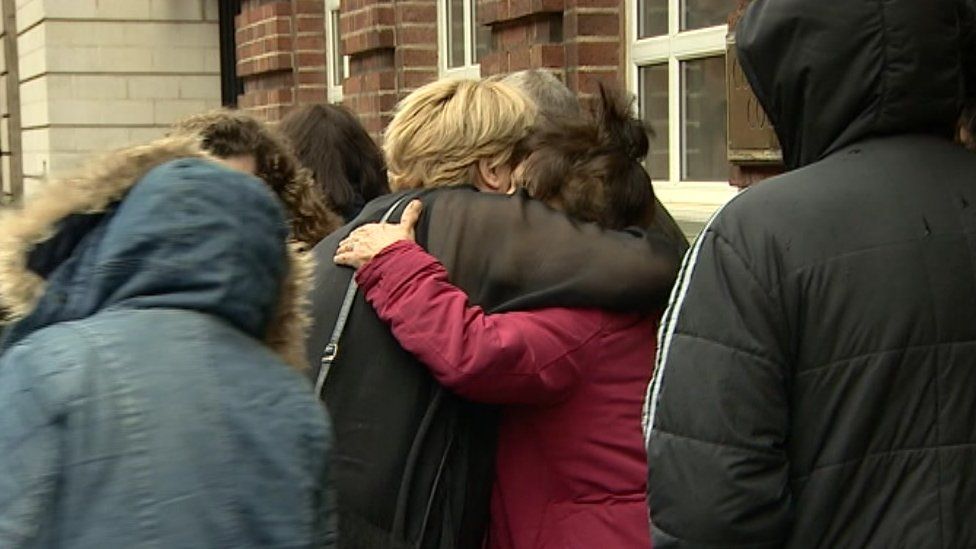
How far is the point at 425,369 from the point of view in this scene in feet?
8.19

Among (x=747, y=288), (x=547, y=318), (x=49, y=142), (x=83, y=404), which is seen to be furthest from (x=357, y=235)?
(x=49, y=142)

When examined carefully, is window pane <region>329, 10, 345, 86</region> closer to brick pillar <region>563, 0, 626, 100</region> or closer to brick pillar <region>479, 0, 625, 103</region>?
brick pillar <region>479, 0, 625, 103</region>

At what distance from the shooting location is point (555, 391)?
2488 mm

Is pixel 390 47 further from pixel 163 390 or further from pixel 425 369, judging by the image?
pixel 163 390

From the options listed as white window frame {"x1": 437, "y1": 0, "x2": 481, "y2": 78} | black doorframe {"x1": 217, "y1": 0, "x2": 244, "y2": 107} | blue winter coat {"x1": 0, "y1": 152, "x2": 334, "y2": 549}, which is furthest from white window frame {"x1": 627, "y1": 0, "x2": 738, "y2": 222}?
black doorframe {"x1": 217, "y1": 0, "x2": 244, "y2": 107}

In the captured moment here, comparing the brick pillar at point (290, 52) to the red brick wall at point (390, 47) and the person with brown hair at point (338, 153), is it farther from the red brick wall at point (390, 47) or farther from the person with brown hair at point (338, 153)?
the person with brown hair at point (338, 153)

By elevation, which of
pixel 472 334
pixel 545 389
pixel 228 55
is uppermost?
pixel 228 55

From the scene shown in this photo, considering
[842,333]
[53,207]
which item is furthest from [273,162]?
[842,333]

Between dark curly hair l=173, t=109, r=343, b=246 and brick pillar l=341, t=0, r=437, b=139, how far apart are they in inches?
128

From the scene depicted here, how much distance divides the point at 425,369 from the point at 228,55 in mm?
9191

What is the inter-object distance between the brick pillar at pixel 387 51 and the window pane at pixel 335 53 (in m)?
0.88

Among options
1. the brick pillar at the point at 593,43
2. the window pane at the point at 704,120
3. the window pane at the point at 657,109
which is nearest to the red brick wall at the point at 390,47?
the brick pillar at the point at 593,43

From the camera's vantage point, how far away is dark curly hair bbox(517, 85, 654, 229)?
2.59m

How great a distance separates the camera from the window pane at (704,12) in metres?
4.43
